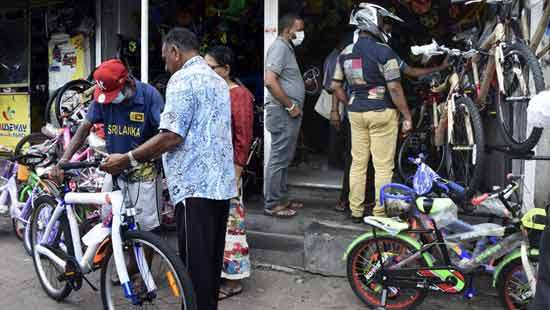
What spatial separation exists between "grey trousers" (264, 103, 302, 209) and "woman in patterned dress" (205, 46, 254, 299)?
940 mm

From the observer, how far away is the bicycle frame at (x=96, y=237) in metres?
3.21

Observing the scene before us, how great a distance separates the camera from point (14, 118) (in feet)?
27.7

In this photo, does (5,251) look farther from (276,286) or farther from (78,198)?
(276,286)

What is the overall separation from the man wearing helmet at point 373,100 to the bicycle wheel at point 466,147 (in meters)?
0.43

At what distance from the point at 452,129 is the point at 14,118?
6.85 meters

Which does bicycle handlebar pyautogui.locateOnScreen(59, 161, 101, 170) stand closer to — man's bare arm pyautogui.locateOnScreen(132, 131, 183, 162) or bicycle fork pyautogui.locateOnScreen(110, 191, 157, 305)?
bicycle fork pyautogui.locateOnScreen(110, 191, 157, 305)

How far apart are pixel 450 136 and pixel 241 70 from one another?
3.54m

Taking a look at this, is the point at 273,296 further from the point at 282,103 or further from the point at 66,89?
the point at 66,89

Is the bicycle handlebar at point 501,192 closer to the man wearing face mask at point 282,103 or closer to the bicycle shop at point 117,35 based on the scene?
the man wearing face mask at point 282,103

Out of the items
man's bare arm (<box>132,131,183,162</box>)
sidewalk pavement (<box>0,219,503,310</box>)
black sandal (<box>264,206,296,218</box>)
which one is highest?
man's bare arm (<box>132,131,183,162</box>)

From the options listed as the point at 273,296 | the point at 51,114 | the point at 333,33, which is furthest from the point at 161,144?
the point at 333,33

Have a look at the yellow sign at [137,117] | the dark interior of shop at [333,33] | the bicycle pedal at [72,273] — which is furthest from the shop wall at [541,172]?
the bicycle pedal at [72,273]

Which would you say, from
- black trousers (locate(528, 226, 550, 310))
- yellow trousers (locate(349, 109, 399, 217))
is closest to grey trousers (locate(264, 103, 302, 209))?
yellow trousers (locate(349, 109, 399, 217))

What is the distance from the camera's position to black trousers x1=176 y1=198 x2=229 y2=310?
3.08 metres
